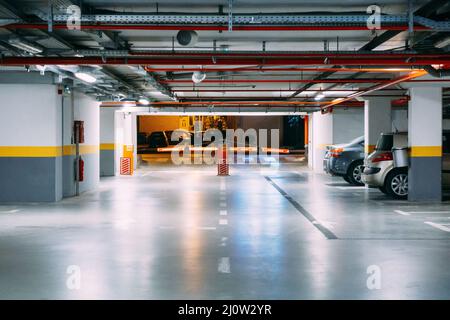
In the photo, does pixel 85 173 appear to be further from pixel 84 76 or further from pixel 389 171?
pixel 389 171

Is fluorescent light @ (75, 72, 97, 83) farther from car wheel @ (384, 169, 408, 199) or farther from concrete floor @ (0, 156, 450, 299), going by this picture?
car wheel @ (384, 169, 408, 199)

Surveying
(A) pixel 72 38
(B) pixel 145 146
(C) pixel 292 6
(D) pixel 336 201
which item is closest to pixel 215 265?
(C) pixel 292 6

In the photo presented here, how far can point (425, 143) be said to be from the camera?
533 inches

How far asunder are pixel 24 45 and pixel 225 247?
3.93 m

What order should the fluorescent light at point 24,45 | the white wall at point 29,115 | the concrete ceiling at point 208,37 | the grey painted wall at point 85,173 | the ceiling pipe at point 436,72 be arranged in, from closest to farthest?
the concrete ceiling at point 208,37 → the fluorescent light at point 24,45 → the ceiling pipe at point 436,72 → the white wall at point 29,115 → the grey painted wall at point 85,173

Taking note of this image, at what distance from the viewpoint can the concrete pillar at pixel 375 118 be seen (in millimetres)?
16594

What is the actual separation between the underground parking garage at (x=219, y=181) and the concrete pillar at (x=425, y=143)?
0.03m

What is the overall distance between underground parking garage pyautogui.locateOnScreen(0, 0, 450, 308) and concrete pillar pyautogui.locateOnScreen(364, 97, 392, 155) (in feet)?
0.13

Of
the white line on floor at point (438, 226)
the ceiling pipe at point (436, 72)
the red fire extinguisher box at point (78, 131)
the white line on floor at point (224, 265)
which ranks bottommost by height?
the white line on floor at point (224, 265)

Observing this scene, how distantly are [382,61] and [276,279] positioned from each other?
4.86 metres

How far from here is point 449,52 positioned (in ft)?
30.0

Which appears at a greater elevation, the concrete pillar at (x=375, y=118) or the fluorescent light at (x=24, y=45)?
the fluorescent light at (x=24, y=45)

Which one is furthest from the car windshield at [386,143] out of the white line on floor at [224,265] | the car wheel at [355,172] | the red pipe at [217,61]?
the white line on floor at [224,265]

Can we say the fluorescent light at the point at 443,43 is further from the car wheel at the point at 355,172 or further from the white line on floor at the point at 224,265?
the car wheel at the point at 355,172
